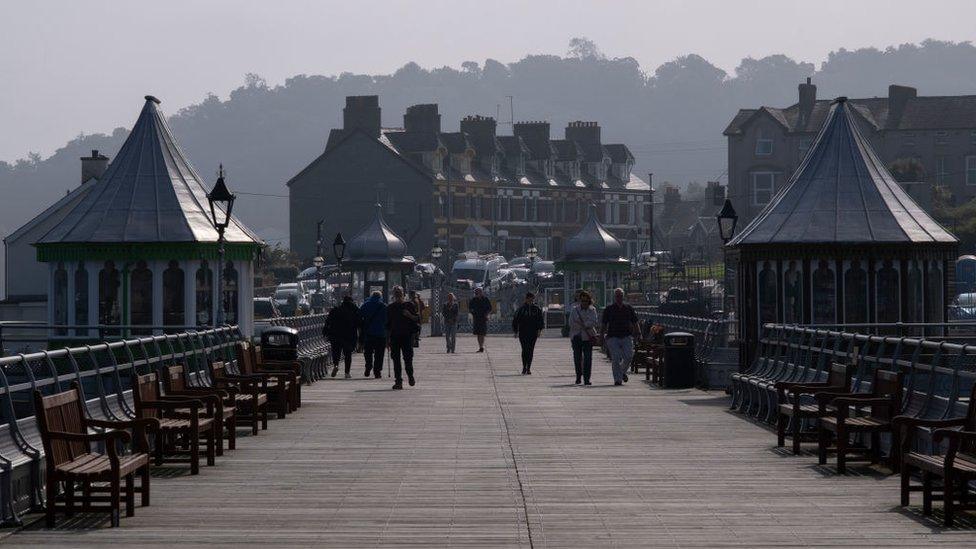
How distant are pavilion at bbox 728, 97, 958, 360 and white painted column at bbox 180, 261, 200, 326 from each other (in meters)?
10.9

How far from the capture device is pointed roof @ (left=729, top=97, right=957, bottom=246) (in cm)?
2939

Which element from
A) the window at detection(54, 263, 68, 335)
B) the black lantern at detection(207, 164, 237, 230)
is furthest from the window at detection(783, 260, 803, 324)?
the window at detection(54, 263, 68, 335)

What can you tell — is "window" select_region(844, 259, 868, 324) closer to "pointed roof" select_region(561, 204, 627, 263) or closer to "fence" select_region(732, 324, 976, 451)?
"fence" select_region(732, 324, 976, 451)

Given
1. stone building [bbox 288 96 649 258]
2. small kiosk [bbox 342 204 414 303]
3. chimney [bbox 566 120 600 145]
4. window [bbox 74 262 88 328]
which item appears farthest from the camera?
chimney [bbox 566 120 600 145]

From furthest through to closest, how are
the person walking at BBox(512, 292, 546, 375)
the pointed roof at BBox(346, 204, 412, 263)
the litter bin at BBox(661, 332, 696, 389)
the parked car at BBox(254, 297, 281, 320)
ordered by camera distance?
the pointed roof at BBox(346, 204, 412, 263) → the parked car at BBox(254, 297, 281, 320) → the person walking at BBox(512, 292, 546, 375) → the litter bin at BBox(661, 332, 696, 389)

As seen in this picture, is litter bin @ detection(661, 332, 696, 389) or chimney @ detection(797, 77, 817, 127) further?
chimney @ detection(797, 77, 817, 127)

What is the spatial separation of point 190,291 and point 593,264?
32926 mm

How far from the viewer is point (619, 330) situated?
101 feet

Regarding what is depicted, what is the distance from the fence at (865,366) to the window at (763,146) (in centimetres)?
7821

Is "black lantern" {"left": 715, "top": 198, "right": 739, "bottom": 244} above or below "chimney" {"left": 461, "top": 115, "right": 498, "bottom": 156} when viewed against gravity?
below

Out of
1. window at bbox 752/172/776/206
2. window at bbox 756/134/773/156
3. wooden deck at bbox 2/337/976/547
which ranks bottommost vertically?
wooden deck at bbox 2/337/976/547

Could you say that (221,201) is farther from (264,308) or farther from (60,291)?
(264,308)

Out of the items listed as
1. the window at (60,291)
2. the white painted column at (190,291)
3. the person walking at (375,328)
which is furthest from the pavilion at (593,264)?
the window at (60,291)

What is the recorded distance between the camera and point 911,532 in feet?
38.7
